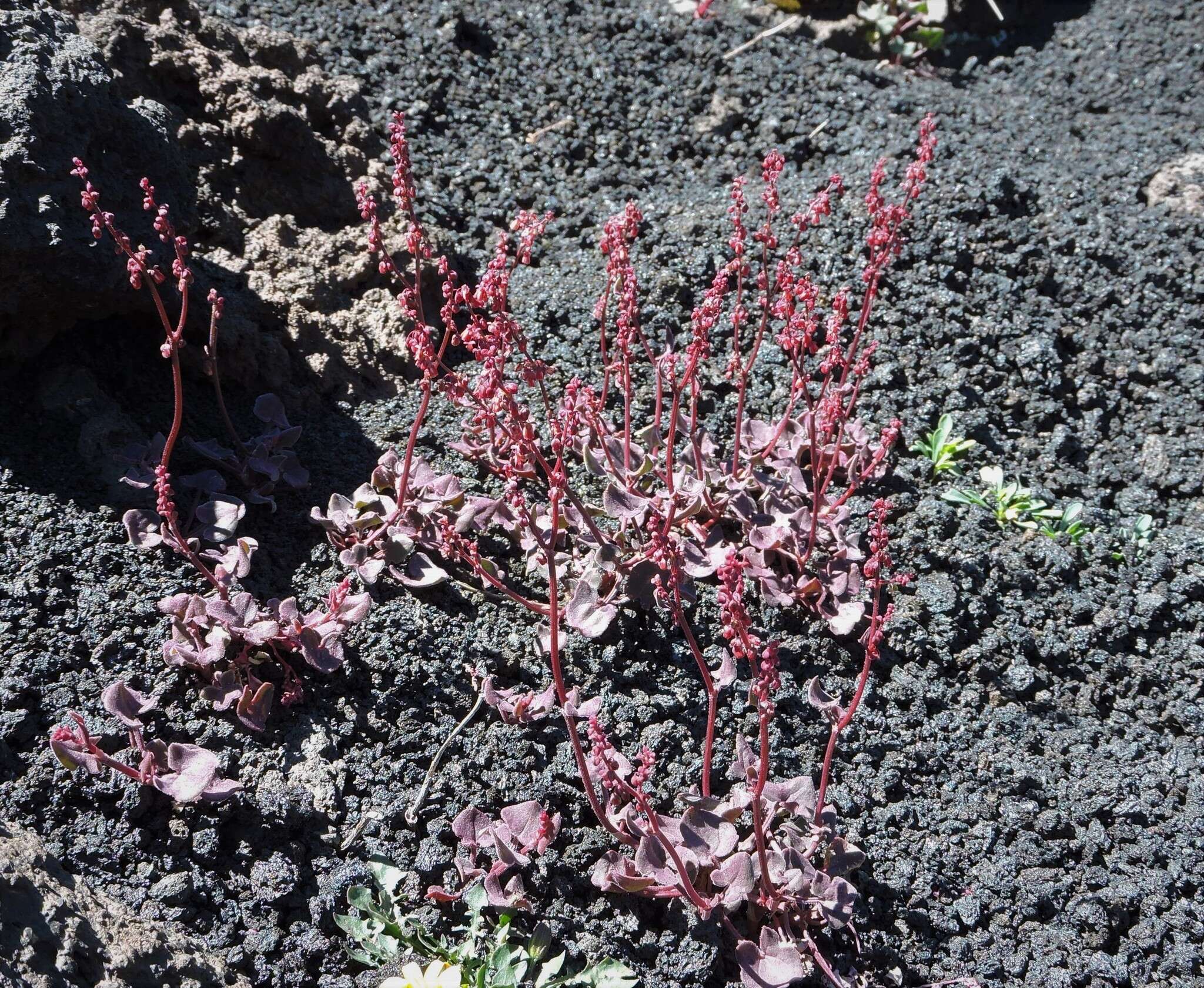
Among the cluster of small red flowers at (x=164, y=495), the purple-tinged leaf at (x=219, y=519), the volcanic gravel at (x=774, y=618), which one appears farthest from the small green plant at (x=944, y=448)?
the cluster of small red flowers at (x=164, y=495)

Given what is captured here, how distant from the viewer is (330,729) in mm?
2223

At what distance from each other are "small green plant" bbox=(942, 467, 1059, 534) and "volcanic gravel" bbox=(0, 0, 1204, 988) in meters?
0.05

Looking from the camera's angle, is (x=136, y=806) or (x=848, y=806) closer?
(x=136, y=806)

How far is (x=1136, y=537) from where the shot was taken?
2.95 m

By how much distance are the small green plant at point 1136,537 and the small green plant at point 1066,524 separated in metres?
0.10

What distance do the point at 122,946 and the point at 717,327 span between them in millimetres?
2288

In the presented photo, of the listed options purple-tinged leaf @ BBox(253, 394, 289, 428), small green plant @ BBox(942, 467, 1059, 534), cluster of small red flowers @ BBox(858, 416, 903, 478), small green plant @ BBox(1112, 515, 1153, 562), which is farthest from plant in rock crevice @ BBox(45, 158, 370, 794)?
small green plant @ BBox(1112, 515, 1153, 562)

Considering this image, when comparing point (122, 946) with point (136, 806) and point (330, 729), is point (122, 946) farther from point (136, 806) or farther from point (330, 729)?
point (330, 729)

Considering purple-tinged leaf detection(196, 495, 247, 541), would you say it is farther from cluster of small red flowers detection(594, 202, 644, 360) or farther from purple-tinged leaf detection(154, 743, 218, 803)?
cluster of small red flowers detection(594, 202, 644, 360)

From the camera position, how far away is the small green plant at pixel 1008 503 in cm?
291

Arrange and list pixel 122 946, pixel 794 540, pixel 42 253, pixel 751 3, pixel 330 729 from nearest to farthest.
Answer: pixel 122 946 → pixel 330 729 → pixel 42 253 → pixel 794 540 → pixel 751 3

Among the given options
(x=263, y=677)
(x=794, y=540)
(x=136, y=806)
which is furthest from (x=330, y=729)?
(x=794, y=540)

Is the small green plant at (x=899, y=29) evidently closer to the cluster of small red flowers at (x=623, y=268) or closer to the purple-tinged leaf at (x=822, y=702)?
the cluster of small red flowers at (x=623, y=268)

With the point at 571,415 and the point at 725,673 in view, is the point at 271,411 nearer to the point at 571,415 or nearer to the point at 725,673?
the point at 571,415
